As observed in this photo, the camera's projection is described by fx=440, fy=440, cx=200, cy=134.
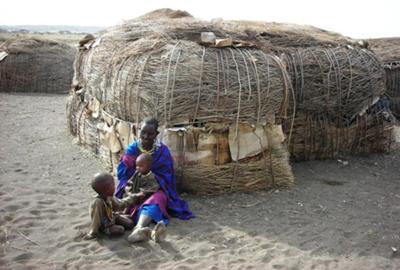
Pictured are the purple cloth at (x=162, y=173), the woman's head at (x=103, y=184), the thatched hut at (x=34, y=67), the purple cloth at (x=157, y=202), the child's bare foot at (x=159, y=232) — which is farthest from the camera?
the thatched hut at (x=34, y=67)

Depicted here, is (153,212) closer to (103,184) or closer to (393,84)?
(103,184)

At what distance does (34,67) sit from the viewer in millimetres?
15055

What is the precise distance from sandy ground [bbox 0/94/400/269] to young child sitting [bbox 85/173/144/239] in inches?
4.4

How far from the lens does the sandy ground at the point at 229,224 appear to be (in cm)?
399

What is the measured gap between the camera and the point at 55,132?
9.16 meters

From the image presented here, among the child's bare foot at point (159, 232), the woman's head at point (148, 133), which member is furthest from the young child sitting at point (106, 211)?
the woman's head at point (148, 133)

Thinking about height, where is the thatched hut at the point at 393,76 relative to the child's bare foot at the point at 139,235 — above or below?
above

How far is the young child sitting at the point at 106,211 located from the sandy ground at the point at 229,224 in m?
0.11

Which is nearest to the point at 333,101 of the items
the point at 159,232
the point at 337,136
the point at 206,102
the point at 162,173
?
the point at 337,136

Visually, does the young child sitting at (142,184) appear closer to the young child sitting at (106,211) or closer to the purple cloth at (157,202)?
the purple cloth at (157,202)

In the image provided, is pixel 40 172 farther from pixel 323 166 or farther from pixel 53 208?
pixel 323 166

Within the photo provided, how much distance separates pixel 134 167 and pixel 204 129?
1003 mm

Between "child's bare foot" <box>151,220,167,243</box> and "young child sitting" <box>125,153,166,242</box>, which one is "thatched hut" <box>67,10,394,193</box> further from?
"child's bare foot" <box>151,220,167,243</box>

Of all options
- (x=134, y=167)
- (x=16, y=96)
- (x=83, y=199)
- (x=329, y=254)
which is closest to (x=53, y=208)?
(x=83, y=199)
